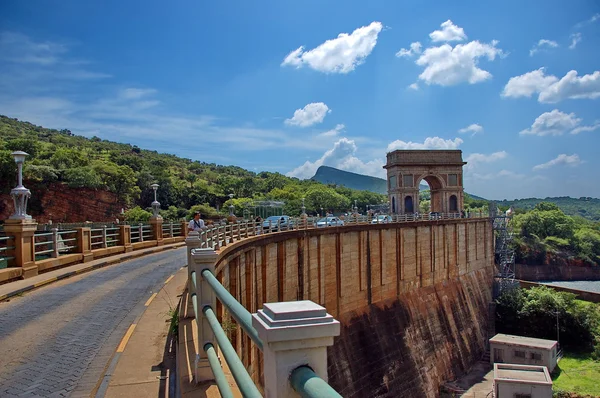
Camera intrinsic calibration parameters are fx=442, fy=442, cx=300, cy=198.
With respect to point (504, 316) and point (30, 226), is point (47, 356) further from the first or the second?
point (504, 316)

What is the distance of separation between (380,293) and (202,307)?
29957 mm

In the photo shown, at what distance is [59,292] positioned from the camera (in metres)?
12.2

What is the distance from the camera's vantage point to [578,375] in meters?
35.0

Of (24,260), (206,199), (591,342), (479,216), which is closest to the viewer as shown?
(24,260)

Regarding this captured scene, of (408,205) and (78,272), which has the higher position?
(408,205)

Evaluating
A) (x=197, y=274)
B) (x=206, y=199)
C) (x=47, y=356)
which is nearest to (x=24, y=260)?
(x=47, y=356)

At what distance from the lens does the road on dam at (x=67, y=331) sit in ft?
20.3

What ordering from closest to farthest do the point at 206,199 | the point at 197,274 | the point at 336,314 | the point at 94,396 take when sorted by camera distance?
the point at 197,274
the point at 94,396
the point at 336,314
the point at 206,199

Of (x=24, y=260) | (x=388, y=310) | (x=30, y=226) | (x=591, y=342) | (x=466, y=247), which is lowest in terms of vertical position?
(x=591, y=342)

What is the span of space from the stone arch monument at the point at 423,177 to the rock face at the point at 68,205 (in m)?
49.7

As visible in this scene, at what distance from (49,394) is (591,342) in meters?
48.3

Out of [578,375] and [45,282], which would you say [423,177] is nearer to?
[578,375]

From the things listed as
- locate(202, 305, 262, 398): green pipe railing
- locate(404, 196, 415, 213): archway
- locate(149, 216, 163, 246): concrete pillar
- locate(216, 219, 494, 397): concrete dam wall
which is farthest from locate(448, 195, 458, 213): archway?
locate(202, 305, 262, 398): green pipe railing

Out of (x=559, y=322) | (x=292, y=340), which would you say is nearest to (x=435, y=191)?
(x=559, y=322)
